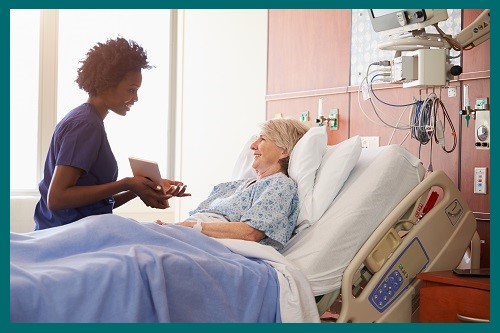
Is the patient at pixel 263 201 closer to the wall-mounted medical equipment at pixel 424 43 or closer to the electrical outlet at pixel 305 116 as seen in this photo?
the wall-mounted medical equipment at pixel 424 43

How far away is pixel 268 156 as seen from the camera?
2809 millimetres

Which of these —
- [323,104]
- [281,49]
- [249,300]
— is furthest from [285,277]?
[281,49]

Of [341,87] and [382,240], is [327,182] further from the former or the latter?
[341,87]

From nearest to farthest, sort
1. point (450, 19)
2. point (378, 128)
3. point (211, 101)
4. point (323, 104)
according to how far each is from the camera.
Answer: point (450, 19), point (378, 128), point (323, 104), point (211, 101)

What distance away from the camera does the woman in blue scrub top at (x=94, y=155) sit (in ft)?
8.02

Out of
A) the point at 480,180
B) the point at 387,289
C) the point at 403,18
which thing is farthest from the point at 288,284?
the point at 403,18

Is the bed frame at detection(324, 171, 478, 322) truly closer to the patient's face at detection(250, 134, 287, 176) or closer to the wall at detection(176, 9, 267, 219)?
the patient's face at detection(250, 134, 287, 176)

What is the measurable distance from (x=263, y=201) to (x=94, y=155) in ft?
2.06

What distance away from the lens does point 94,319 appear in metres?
1.92

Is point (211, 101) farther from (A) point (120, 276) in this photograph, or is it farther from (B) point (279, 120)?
(A) point (120, 276)

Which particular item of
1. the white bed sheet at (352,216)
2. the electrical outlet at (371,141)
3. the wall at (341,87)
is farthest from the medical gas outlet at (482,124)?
the electrical outlet at (371,141)

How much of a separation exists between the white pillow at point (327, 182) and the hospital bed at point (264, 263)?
0.03 m

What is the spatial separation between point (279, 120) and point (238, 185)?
341 mm

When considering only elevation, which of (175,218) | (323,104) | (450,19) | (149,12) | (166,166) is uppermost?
(149,12)
